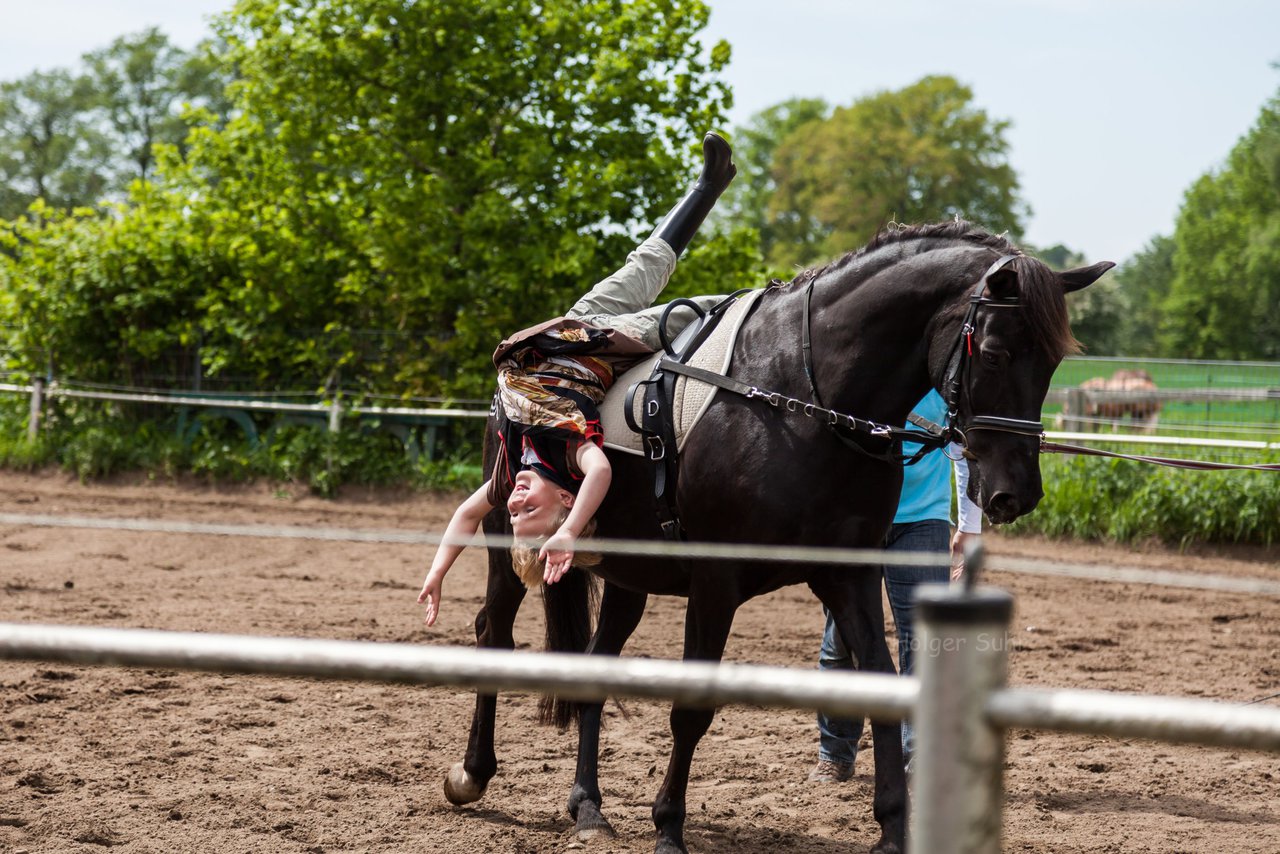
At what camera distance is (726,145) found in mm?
4508

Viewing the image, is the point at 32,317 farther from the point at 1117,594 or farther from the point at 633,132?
the point at 1117,594

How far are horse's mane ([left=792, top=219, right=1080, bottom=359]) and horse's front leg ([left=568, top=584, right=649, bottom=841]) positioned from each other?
1.45 meters

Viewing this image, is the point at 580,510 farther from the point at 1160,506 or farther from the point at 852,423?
the point at 1160,506

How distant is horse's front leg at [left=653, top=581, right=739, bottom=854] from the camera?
11.7ft

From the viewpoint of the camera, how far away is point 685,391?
3734 mm

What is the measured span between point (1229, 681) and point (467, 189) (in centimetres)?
950

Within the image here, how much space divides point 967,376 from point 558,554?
131cm

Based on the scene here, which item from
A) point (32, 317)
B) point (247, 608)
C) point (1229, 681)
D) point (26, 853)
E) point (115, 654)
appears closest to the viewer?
point (115, 654)

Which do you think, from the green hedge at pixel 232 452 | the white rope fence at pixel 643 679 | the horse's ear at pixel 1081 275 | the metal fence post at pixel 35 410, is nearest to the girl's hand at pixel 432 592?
the horse's ear at pixel 1081 275

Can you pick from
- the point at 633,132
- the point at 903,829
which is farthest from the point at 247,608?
the point at 633,132

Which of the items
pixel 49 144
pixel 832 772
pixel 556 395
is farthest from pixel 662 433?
pixel 49 144

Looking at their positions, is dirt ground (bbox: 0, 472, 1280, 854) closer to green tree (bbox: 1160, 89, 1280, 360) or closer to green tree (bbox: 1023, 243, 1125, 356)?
green tree (bbox: 1023, 243, 1125, 356)

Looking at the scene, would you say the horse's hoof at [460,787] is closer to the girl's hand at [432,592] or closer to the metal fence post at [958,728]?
the girl's hand at [432,592]

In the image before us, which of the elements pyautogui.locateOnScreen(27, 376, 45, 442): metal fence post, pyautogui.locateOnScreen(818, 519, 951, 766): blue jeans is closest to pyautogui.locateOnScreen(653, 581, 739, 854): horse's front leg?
pyautogui.locateOnScreen(818, 519, 951, 766): blue jeans
